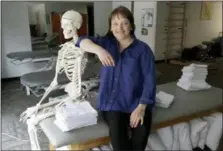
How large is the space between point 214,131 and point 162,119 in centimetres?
20

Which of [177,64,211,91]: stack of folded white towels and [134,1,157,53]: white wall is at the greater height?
[134,1,157,53]: white wall

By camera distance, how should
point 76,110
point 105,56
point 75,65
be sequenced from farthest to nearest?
point 75,65, point 76,110, point 105,56

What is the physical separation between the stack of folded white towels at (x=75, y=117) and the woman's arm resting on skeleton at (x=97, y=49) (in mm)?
212

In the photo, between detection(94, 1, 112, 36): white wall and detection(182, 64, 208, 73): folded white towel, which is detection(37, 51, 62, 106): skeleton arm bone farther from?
detection(182, 64, 208, 73): folded white towel

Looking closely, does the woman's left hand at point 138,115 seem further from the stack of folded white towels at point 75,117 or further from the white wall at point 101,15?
the white wall at point 101,15

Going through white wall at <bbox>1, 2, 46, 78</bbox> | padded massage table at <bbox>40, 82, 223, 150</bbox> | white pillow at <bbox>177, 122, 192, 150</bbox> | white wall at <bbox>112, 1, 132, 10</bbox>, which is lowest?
white pillow at <bbox>177, 122, 192, 150</bbox>

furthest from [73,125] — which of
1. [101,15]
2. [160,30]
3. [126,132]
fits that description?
[160,30]

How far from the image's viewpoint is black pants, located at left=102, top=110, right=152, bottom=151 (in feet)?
2.51

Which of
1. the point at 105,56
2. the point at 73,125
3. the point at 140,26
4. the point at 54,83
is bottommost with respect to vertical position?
the point at 73,125

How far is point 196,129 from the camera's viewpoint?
0.85 m

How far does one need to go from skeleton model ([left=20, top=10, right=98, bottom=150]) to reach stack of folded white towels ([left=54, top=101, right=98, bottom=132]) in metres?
0.10

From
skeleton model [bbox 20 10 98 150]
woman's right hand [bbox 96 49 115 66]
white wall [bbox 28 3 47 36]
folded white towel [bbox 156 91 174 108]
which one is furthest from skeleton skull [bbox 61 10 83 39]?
folded white towel [bbox 156 91 174 108]

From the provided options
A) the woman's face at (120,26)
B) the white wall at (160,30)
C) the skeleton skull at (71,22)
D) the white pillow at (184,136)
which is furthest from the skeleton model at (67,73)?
the white pillow at (184,136)

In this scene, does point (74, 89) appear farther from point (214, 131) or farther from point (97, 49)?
point (214, 131)
